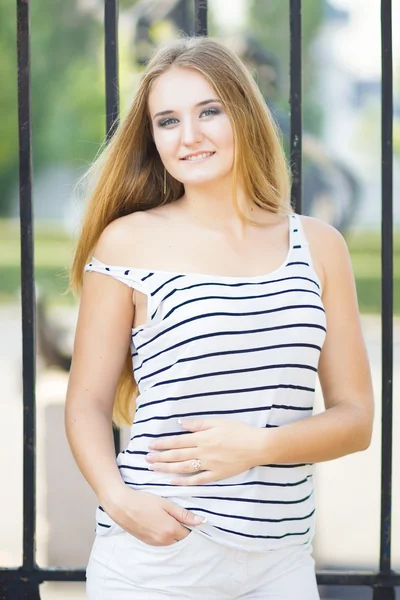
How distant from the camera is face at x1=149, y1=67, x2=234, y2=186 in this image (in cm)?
195

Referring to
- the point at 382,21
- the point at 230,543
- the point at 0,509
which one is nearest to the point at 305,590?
the point at 230,543

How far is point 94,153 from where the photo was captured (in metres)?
15.6

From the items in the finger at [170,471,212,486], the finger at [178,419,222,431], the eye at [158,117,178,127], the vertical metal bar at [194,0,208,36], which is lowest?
the finger at [170,471,212,486]

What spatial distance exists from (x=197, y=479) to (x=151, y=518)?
4.9 inches

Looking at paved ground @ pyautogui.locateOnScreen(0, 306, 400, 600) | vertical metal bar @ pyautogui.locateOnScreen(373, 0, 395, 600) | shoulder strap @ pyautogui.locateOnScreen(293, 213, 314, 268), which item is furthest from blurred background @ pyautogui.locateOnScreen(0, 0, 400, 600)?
shoulder strap @ pyautogui.locateOnScreen(293, 213, 314, 268)

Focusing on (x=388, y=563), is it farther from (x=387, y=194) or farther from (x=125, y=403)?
(x=387, y=194)

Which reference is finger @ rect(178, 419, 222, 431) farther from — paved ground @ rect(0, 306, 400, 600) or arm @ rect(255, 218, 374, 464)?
paved ground @ rect(0, 306, 400, 600)

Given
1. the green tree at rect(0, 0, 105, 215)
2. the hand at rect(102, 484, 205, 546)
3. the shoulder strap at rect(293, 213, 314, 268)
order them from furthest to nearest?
the green tree at rect(0, 0, 105, 215), the shoulder strap at rect(293, 213, 314, 268), the hand at rect(102, 484, 205, 546)

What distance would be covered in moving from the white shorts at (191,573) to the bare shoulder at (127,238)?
606 millimetres

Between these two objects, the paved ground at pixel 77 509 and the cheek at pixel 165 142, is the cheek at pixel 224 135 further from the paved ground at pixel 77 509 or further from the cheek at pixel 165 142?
the paved ground at pixel 77 509

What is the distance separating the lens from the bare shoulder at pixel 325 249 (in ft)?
6.66

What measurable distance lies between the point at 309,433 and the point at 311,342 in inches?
7.8

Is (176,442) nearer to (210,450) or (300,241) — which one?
(210,450)

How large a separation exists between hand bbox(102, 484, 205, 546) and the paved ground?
8.44 ft
